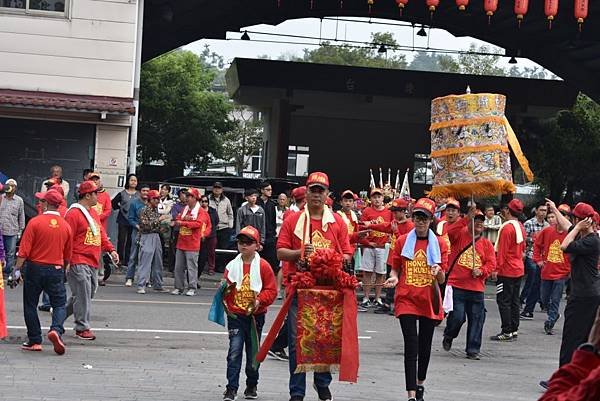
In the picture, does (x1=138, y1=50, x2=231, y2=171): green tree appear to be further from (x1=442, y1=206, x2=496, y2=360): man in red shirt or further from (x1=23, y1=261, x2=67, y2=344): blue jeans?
(x1=23, y1=261, x2=67, y2=344): blue jeans

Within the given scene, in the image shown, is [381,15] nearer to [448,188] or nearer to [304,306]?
[448,188]

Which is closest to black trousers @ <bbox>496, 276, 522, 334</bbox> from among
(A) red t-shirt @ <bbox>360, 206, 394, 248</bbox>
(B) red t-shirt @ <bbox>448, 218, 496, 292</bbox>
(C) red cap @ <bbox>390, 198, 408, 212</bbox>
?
(B) red t-shirt @ <bbox>448, 218, 496, 292</bbox>

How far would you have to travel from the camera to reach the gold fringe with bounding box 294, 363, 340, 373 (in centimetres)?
917

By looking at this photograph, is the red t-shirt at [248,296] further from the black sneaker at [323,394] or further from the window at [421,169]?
the window at [421,169]

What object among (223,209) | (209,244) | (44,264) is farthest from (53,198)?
(223,209)

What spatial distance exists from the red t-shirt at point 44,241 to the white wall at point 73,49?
36.9ft

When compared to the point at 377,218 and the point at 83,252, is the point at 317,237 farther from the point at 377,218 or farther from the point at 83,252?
the point at 377,218

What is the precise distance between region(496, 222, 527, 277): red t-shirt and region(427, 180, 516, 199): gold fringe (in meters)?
2.66

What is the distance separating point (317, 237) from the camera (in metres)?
9.59

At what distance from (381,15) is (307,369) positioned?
2672 cm

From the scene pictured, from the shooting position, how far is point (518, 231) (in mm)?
15094

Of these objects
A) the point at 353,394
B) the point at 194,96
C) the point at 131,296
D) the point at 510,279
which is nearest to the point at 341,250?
the point at 353,394

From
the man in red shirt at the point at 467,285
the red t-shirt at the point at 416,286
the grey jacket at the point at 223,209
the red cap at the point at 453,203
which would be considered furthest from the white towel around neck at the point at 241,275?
the grey jacket at the point at 223,209

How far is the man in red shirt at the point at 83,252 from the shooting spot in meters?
12.5
